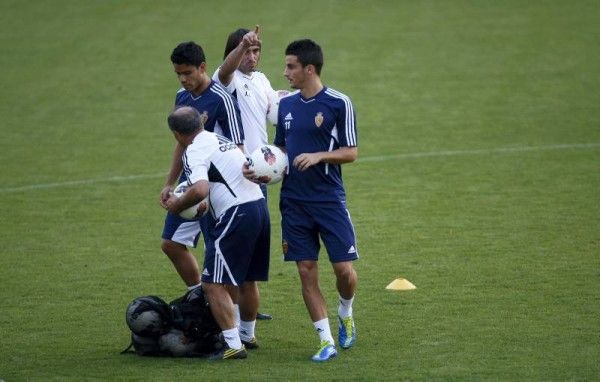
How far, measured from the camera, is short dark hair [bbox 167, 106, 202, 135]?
8922 mm

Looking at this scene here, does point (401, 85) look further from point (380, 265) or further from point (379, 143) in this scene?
point (380, 265)

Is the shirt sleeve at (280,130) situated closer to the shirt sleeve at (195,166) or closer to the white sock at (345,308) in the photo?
the shirt sleeve at (195,166)

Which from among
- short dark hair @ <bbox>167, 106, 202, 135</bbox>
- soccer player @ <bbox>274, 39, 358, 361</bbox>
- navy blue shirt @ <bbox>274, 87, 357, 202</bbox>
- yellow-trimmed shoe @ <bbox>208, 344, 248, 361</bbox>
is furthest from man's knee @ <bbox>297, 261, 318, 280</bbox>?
short dark hair @ <bbox>167, 106, 202, 135</bbox>

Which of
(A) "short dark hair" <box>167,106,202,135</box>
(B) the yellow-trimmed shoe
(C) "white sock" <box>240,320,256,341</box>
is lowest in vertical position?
(B) the yellow-trimmed shoe

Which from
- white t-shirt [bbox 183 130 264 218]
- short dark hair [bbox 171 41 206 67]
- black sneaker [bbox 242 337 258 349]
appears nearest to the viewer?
white t-shirt [bbox 183 130 264 218]

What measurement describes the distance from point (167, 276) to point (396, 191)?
15.1ft

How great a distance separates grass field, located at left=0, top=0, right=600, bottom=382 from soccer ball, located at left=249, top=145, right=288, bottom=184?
4.63 ft

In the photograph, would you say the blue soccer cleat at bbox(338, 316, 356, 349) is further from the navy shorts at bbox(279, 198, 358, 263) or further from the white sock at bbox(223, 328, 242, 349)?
the white sock at bbox(223, 328, 242, 349)

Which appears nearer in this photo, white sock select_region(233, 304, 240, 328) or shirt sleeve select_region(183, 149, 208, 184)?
shirt sleeve select_region(183, 149, 208, 184)

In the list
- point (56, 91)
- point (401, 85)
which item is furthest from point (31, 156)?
point (401, 85)

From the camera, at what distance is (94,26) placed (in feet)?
84.6

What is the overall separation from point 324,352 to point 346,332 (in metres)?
0.44

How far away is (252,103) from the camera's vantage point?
1055 centimetres

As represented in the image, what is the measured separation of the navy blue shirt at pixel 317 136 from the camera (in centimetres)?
902
